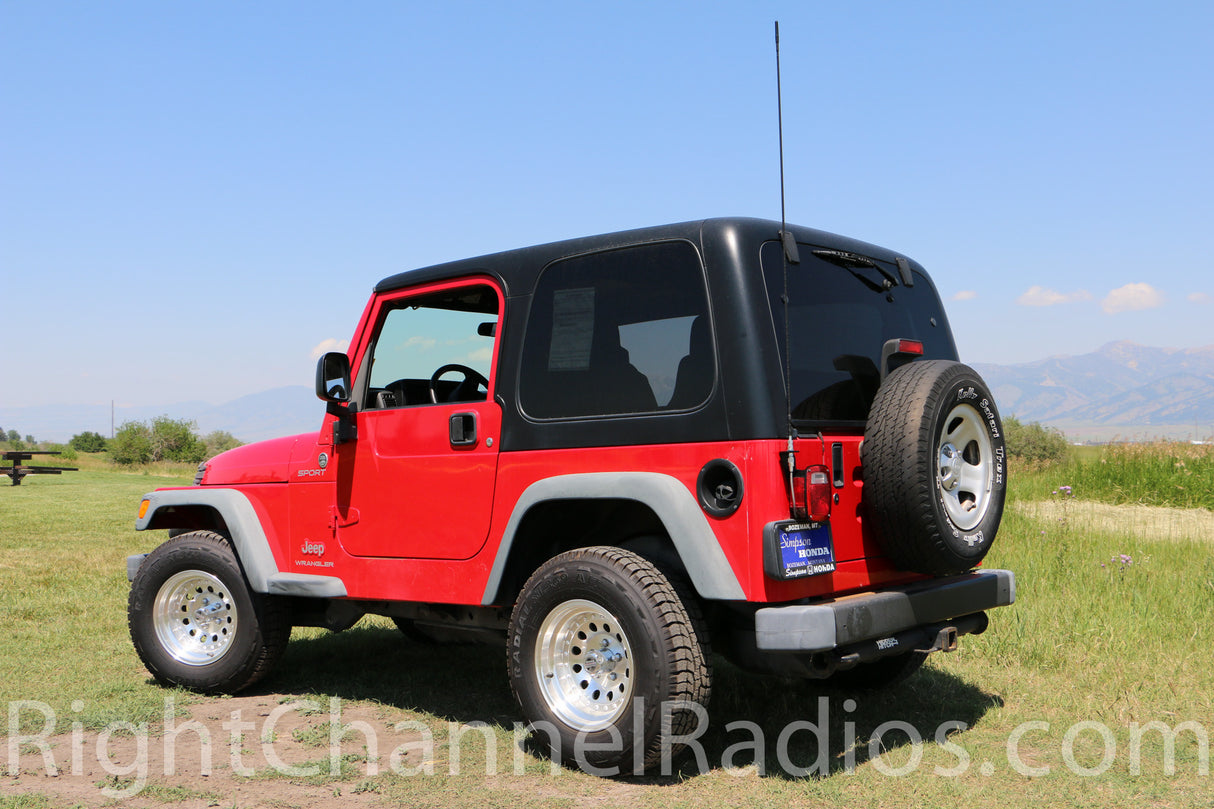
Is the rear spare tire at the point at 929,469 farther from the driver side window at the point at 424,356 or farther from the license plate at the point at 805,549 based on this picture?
the driver side window at the point at 424,356

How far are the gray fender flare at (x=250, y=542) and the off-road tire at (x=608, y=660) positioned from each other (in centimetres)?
131

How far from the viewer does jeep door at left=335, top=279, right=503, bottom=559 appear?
4574 millimetres

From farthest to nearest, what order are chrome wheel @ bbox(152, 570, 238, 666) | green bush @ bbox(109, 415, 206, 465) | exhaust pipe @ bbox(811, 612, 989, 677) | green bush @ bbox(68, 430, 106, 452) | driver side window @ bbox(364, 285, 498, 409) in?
green bush @ bbox(68, 430, 106, 452) < green bush @ bbox(109, 415, 206, 465) < chrome wheel @ bbox(152, 570, 238, 666) < driver side window @ bbox(364, 285, 498, 409) < exhaust pipe @ bbox(811, 612, 989, 677)

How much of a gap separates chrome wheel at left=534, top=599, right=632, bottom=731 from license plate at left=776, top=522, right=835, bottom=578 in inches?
29.5

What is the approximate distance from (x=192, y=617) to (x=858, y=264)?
13.4 ft

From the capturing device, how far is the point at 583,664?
4.16m

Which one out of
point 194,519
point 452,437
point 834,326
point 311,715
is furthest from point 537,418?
point 194,519

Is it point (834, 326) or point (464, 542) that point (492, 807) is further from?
point (834, 326)

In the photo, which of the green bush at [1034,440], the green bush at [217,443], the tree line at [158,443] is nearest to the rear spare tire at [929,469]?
the green bush at [1034,440]

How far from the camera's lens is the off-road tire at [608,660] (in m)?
3.81

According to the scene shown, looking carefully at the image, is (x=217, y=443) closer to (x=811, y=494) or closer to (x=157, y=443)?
(x=157, y=443)

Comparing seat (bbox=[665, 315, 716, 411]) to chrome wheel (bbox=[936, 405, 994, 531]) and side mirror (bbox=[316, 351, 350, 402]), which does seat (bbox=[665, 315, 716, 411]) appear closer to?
chrome wheel (bbox=[936, 405, 994, 531])

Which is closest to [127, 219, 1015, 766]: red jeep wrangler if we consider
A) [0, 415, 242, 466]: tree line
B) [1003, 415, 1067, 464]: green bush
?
[1003, 415, 1067, 464]: green bush

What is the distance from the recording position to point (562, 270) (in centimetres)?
454
